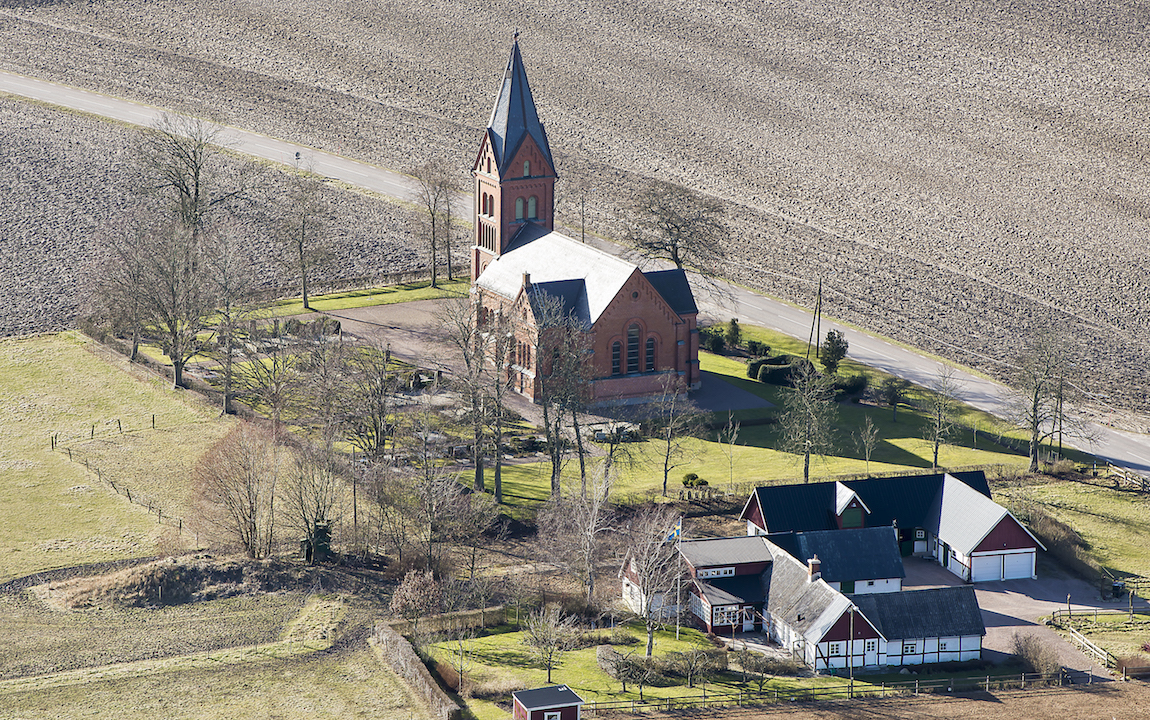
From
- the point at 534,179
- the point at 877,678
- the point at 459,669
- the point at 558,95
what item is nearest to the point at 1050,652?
the point at 877,678

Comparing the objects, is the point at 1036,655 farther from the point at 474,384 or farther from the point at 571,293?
the point at 571,293

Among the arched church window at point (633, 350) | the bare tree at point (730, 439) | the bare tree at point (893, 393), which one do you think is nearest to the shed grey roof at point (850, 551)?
the bare tree at point (730, 439)

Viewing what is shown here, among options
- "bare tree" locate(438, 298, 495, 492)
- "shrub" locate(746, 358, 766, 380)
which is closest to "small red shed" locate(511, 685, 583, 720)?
"bare tree" locate(438, 298, 495, 492)

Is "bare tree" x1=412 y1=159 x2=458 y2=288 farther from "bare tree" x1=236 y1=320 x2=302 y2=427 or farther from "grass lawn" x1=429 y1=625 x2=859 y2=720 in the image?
"grass lawn" x1=429 y1=625 x2=859 y2=720

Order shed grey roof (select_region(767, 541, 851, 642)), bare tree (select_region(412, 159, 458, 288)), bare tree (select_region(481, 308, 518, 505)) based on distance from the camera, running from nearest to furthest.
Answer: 1. shed grey roof (select_region(767, 541, 851, 642))
2. bare tree (select_region(481, 308, 518, 505))
3. bare tree (select_region(412, 159, 458, 288))

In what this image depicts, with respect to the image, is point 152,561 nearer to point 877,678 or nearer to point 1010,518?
point 877,678

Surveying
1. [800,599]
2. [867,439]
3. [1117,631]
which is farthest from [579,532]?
[1117,631]
